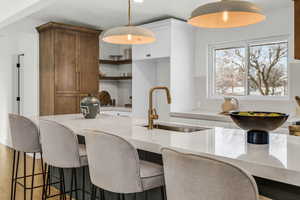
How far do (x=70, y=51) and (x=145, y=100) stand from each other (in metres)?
1.67

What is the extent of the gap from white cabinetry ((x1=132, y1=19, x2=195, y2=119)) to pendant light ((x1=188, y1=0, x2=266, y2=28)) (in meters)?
2.42

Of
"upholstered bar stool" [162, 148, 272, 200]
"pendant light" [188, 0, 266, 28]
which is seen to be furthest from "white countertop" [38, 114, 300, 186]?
"pendant light" [188, 0, 266, 28]

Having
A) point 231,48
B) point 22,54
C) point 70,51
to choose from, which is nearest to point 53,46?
point 70,51

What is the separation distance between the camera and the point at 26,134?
2541mm

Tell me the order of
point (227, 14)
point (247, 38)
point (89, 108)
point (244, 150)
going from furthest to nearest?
point (247, 38)
point (89, 108)
point (227, 14)
point (244, 150)

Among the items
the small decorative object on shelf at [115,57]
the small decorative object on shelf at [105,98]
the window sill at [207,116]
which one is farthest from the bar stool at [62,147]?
the small decorative object on shelf at [115,57]

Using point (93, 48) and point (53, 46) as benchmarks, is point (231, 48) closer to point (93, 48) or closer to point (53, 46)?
point (93, 48)

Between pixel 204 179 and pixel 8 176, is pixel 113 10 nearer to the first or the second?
pixel 8 176

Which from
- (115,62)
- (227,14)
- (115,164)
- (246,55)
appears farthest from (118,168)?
(115,62)

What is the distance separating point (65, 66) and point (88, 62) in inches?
19.2

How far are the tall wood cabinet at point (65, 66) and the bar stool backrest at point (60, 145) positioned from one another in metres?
2.70

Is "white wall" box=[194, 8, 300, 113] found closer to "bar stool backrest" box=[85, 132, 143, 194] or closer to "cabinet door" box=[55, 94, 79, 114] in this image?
"cabinet door" box=[55, 94, 79, 114]

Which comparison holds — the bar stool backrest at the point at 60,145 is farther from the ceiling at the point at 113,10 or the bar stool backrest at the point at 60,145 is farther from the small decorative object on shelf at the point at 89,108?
the ceiling at the point at 113,10

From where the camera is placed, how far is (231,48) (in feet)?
15.7
